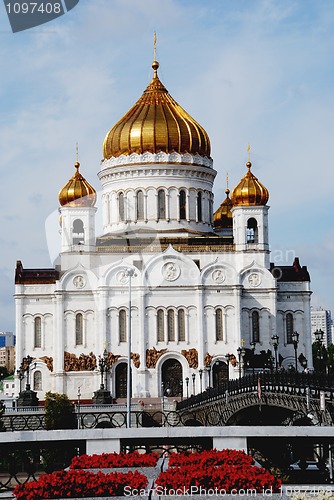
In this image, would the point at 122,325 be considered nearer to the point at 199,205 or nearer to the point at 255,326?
the point at 255,326

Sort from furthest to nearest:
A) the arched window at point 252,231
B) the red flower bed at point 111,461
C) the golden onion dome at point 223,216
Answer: the golden onion dome at point 223,216
the arched window at point 252,231
the red flower bed at point 111,461

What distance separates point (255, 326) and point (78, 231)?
1398cm

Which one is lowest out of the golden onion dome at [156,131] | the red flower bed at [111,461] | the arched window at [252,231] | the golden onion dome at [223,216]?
the red flower bed at [111,461]

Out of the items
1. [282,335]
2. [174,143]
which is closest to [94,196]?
[174,143]

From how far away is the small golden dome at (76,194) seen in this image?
218 ft

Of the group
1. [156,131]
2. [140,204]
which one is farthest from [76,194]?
[156,131]

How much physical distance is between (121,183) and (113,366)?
46.6ft

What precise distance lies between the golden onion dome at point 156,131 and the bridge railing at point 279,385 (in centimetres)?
2337

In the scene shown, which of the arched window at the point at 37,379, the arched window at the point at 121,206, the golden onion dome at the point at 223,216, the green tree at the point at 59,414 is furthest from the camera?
the golden onion dome at the point at 223,216

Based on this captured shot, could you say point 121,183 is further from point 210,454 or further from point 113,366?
point 210,454

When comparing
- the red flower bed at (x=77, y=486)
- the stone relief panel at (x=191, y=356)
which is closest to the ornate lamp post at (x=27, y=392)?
the stone relief panel at (x=191, y=356)

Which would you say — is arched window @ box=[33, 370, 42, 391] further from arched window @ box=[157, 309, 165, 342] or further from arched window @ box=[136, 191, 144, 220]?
arched window @ box=[136, 191, 144, 220]

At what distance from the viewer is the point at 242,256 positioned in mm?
64875

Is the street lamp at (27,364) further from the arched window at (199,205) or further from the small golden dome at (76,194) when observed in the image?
the arched window at (199,205)
